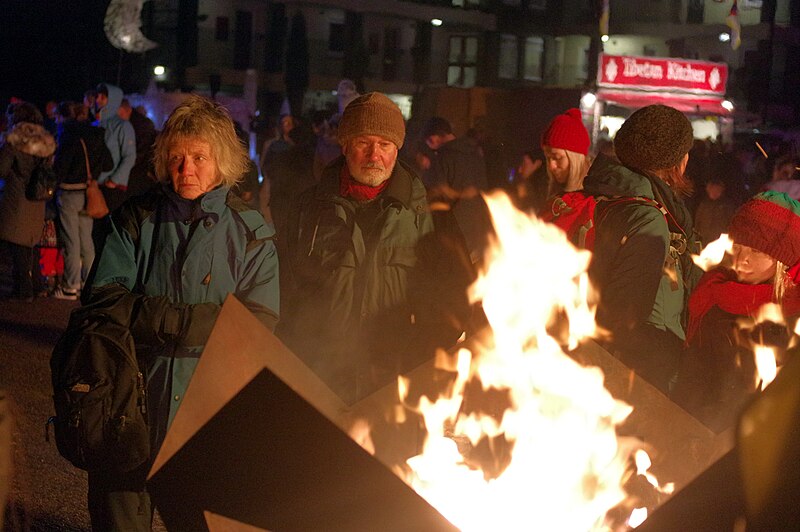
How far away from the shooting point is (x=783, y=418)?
169 centimetres

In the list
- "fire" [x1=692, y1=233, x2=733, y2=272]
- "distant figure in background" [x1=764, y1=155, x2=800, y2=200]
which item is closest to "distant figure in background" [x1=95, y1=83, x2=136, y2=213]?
"distant figure in background" [x1=764, y1=155, x2=800, y2=200]

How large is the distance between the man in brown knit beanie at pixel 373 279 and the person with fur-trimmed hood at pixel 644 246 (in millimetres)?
593

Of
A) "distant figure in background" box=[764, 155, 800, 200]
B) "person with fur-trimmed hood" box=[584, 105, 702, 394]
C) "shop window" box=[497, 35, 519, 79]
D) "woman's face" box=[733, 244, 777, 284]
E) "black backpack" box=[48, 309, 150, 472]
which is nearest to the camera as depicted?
"black backpack" box=[48, 309, 150, 472]

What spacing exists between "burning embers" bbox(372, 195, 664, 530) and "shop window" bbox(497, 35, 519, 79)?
51.2 meters

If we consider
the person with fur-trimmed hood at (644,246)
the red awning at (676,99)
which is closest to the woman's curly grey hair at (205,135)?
the person with fur-trimmed hood at (644,246)

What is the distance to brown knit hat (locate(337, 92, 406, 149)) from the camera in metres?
4.22

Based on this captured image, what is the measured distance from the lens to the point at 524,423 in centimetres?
321

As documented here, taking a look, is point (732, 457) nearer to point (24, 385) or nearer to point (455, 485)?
point (455, 485)

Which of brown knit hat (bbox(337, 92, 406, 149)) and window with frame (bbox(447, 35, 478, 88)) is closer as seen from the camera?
brown knit hat (bbox(337, 92, 406, 149))

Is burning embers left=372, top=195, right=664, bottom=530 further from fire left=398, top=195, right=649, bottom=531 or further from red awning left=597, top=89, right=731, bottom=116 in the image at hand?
red awning left=597, top=89, right=731, bottom=116

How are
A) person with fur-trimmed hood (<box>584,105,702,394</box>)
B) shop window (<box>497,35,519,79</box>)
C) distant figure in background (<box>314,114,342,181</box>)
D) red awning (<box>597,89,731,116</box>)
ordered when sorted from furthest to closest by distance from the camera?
shop window (<box>497,35,519,79</box>) < red awning (<box>597,89,731,116</box>) < distant figure in background (<box>314,114,342,181</box>) < person with fur-trimmed hood (<box>584,105,702,394</box>)

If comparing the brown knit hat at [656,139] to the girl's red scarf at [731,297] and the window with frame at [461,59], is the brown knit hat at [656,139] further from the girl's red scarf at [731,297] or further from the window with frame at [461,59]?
the window with frame at [461,59]

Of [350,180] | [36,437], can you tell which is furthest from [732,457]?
[36,437]

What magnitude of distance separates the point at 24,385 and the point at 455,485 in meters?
5.35
